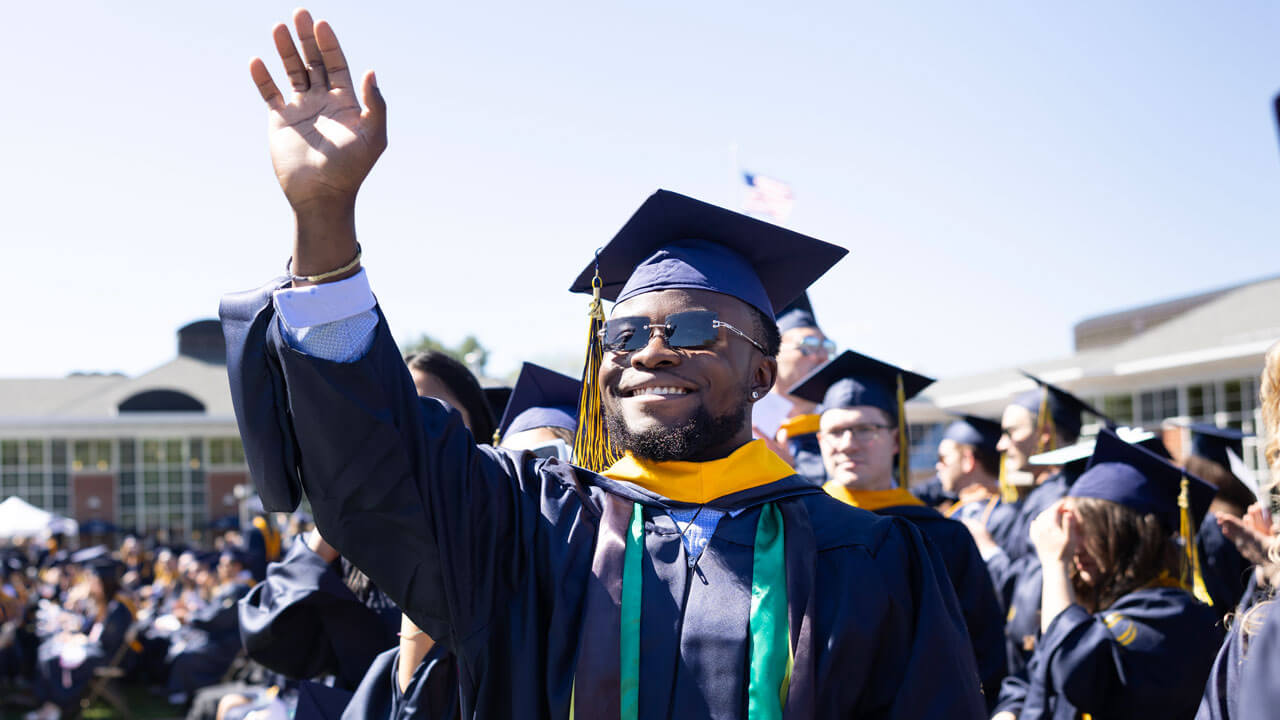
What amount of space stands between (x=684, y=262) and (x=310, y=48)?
3.17 ft

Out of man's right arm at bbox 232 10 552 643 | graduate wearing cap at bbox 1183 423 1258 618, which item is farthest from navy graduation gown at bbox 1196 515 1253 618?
man's right arm at bbox 232 10 552 643

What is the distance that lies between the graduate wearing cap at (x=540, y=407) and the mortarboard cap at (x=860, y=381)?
4.34 ft

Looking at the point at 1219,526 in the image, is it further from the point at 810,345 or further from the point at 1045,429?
the point at 810,345

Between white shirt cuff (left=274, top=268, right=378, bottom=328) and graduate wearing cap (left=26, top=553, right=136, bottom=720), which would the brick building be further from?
white shirt cuff (left=274, top=268, right=378, bottom=328)

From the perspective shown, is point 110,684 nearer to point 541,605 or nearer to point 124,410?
point 541,605

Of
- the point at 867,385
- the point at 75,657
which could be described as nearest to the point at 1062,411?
the point at 867,385

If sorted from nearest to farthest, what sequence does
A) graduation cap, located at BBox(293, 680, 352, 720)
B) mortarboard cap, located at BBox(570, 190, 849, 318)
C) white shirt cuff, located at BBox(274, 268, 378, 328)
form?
white shirt cuff, located at BBox(274, 268, 378, 328)
mortarboard cap, located at BBox(570, 190, 849, 318)
graduation cap, located at BBox(293, 680, 352, 720)

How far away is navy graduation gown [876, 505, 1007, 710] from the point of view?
3764 millimetres

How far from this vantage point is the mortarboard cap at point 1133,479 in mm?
3707

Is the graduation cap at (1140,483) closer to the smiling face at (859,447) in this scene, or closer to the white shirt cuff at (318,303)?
the smiling face at (859,447)

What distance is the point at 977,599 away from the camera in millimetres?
3807

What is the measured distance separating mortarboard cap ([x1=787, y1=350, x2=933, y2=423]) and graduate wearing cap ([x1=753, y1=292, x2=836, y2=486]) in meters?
0.50

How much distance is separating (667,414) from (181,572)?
54.9 ft

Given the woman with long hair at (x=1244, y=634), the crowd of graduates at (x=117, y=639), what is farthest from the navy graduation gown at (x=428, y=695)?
the crowd of graduates at (x=117, y=639)
